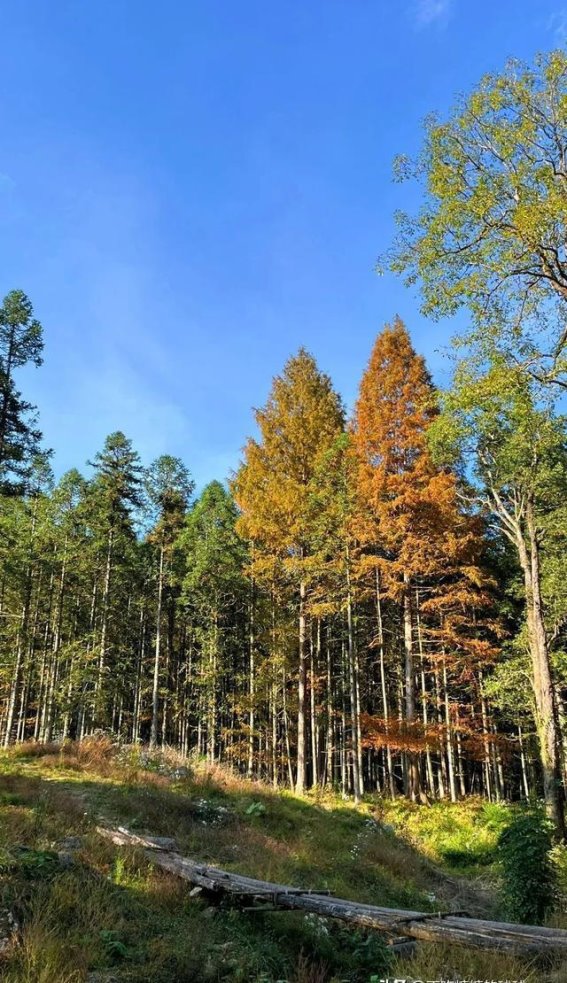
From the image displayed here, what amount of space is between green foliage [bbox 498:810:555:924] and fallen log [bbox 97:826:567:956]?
199cm

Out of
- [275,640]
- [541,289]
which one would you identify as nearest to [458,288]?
[541,289]

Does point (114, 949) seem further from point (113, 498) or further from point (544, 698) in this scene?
point (113, 498)

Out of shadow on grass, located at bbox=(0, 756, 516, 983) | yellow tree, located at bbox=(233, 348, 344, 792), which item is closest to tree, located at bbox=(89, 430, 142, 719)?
yellow tree, located at bbox=(233, 348, 344, 792)

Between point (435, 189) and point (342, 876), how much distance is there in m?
12.7

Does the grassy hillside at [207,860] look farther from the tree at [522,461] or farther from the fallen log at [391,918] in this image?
the tree at [522,461]

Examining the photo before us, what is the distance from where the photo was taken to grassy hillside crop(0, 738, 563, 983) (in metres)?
5.36

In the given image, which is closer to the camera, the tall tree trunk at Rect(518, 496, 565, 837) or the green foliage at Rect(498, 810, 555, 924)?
the green foliage at Rect(498, 810, 555, 924)

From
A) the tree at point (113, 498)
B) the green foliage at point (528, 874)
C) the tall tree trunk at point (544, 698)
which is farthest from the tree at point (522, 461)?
the tree at point (113, 498)

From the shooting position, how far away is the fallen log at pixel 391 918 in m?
5.35

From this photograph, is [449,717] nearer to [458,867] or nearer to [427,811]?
[427,811]

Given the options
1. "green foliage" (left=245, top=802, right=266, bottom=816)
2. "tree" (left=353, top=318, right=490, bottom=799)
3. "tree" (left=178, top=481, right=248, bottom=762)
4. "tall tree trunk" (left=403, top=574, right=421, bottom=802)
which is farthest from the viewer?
"tree" (left=178, top=481, right=248, bottom=762)

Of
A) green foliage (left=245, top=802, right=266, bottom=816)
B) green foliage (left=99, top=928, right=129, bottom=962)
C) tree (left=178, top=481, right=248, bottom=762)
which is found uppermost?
tree (left=178, top=481, right=248, bottom=762)

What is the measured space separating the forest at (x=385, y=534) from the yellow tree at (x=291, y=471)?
8cm

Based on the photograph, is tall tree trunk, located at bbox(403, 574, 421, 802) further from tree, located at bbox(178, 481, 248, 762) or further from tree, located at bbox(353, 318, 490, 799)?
tree, located at bbox(178, 481, 248, 762)
